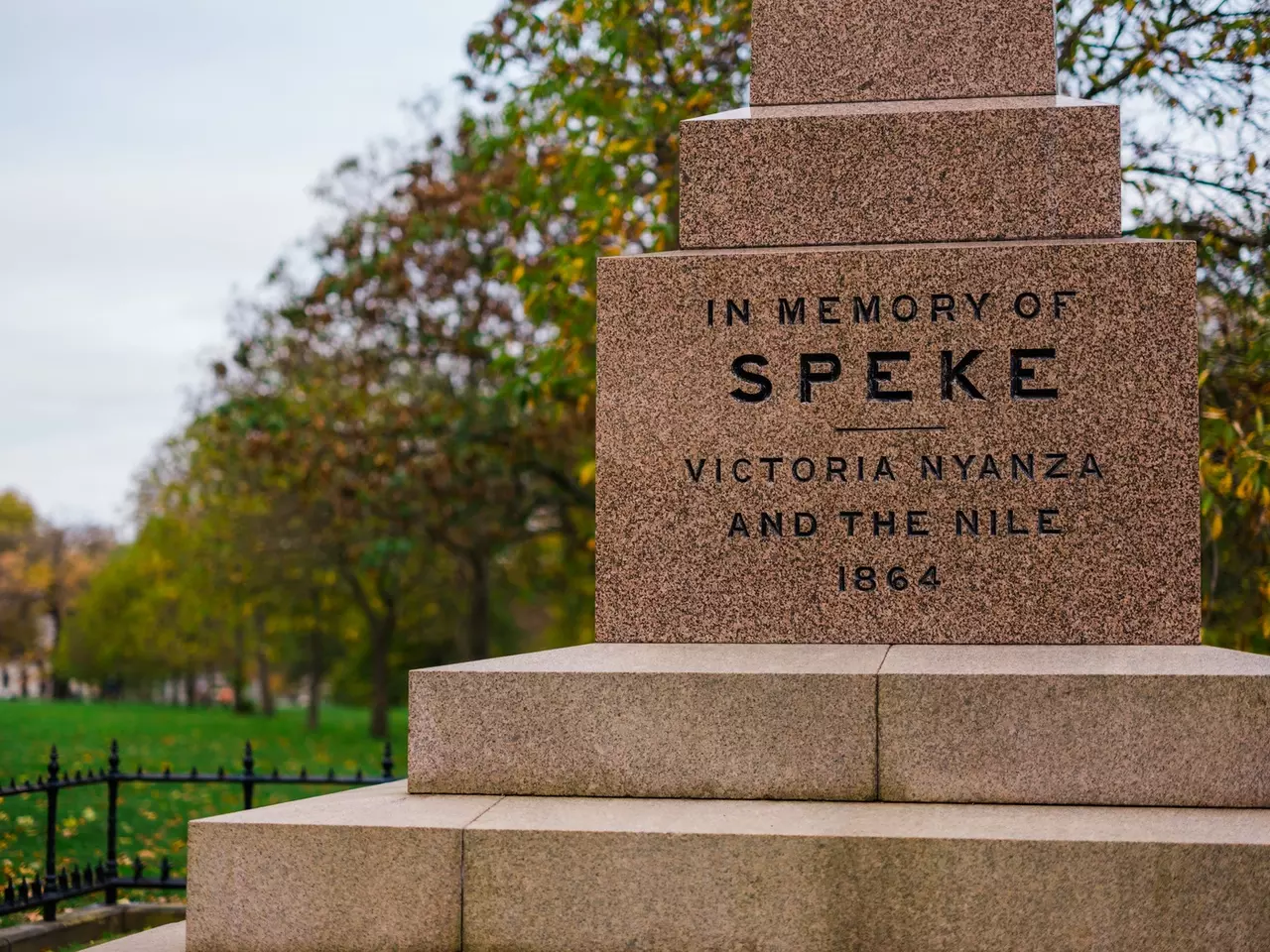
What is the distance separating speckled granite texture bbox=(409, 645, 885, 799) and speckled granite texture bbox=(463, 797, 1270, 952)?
10.6 inches

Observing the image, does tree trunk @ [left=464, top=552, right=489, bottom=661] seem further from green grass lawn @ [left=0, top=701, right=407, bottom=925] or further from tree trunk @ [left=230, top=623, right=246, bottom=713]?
tree trunk @ [left=230, top=623, right=246, bottom=713]

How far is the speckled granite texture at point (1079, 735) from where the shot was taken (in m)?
4.91

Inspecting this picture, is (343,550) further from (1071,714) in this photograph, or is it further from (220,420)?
(1071,714)

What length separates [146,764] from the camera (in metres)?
23.1

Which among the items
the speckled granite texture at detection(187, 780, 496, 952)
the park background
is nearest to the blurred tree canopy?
the park background

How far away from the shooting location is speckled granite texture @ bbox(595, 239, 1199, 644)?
20.0 ft

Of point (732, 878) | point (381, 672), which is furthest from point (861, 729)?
point (381, 672)

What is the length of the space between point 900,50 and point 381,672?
32524 mm

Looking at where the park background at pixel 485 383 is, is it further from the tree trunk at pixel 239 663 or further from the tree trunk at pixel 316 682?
the tree trunk at pixel 239 663

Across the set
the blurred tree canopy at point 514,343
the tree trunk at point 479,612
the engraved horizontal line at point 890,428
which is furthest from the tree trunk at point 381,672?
the engraved horizontal line at point 890,428

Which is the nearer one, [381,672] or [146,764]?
[146,764]

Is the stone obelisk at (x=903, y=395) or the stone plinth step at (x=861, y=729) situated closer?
the stone plinth step at (x=861, y=729)

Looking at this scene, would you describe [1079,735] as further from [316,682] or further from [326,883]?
[316,682]

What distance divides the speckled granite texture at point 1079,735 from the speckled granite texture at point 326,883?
1656 millimetres
